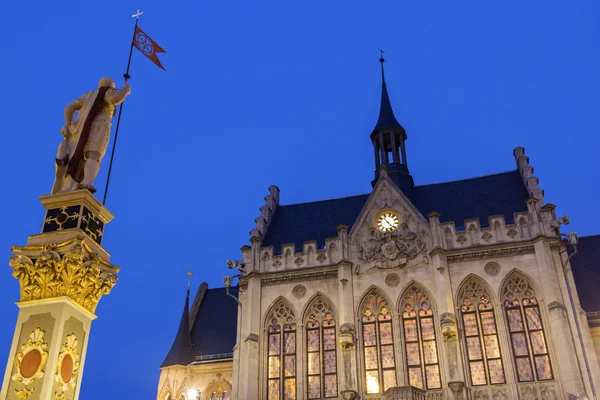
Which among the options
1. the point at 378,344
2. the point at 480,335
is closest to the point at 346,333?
the point at 378,344

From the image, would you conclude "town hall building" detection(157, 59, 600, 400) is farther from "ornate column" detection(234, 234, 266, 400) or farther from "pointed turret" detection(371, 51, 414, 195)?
"pointed turret" detection(371, 51, 414, 195)

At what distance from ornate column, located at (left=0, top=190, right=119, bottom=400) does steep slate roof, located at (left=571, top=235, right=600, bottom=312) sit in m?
27.1

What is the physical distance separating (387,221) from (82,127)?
24005mm

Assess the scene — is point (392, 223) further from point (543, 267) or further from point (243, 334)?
point (243, 334)

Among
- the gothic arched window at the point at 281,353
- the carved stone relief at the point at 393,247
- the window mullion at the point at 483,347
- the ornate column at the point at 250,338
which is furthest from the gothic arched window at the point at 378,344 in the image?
the ornate column at the point at 250,338

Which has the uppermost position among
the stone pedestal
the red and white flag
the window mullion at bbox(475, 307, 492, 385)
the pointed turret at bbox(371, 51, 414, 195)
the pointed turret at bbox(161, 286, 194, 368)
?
the pointed turret at bbox(371, 51, 414, 195)

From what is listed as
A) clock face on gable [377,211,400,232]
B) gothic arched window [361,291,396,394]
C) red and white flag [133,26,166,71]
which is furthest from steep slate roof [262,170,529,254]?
red and white flag [133,26,166,71]

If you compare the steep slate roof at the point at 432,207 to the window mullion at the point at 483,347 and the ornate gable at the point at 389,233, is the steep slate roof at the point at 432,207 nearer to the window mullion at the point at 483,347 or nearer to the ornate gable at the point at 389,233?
the ornate gable at the point at 389,233

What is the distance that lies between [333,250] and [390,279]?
3.39 metres

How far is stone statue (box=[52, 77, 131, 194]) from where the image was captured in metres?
8.62

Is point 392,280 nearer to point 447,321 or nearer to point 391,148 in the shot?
point 447,321

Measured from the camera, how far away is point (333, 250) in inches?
1236

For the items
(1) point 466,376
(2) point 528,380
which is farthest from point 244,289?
(2) point 528,380

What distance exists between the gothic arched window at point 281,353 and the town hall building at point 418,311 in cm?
6
